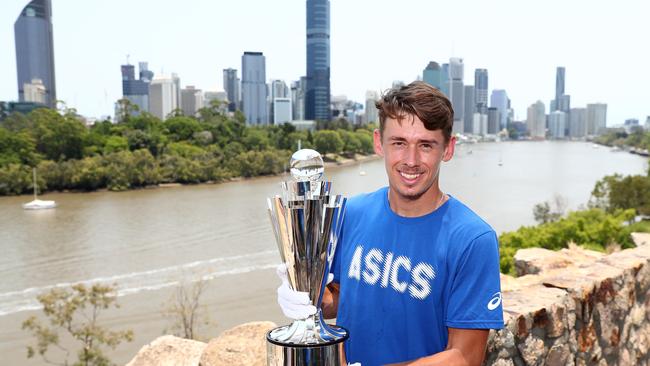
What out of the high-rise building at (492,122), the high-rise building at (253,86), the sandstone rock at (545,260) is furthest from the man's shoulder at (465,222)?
the high-rise building at (492,122)

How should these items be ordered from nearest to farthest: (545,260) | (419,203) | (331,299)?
(419,203)
(331,299)
(545,260)

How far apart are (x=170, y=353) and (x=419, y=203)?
99.1 inches

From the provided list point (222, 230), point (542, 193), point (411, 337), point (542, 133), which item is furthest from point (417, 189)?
point (542, 133)

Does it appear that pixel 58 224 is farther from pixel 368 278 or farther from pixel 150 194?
pixel 368 278

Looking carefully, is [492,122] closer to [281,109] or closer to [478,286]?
[281,109]

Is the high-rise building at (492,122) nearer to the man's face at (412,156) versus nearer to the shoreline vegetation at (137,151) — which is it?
the shoreline vegetation at (137,151)

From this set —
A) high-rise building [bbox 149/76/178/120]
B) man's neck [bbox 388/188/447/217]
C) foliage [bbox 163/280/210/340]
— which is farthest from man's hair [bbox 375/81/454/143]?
high-rise building [bbox 149/76/178/120]

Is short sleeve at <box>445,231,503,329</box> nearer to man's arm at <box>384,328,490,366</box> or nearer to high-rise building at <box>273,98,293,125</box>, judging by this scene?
man's arm at <box>384,328,490,366</box>

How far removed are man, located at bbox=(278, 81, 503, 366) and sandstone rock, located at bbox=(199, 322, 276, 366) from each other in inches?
58.4

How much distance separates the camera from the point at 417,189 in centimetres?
115

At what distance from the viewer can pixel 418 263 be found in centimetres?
114

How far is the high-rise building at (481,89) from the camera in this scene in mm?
104875

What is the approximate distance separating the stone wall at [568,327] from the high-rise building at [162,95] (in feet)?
296

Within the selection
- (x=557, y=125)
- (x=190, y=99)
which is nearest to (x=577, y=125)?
(x=557, y=125)
